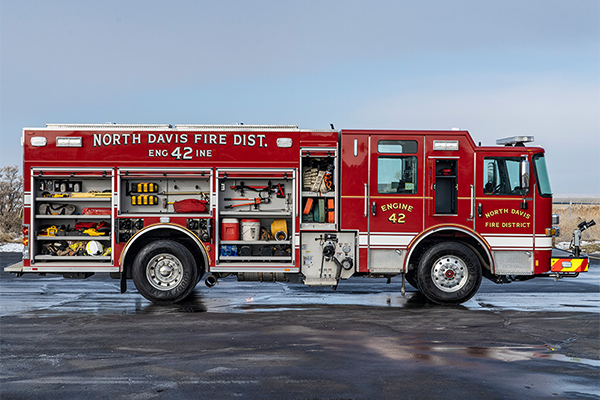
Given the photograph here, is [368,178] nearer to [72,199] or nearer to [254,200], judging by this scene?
[254,200]

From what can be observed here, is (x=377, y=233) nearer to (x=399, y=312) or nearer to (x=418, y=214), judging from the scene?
(x=418, y=214)

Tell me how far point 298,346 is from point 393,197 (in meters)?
4.31

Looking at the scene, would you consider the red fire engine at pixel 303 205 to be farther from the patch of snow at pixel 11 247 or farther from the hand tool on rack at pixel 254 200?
the patch of snow at pixel 11 247

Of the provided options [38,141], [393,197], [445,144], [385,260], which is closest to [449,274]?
[385,260]

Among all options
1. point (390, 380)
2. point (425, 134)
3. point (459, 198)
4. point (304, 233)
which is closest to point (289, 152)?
point (304, 233)

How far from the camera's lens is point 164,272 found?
1130 cm

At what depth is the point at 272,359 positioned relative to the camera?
23.6 feet

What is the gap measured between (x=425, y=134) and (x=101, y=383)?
24.0 ft

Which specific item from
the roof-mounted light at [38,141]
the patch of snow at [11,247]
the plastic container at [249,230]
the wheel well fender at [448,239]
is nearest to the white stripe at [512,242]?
the wheel well fender at [448,239]

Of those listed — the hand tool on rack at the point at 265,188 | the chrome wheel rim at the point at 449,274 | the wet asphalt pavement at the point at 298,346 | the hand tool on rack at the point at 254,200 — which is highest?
the hand tool on rack at the point at 265,188

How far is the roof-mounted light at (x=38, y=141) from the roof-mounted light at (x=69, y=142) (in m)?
0.23

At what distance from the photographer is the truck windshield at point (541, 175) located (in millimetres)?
11422

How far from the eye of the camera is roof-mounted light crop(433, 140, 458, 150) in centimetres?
1138

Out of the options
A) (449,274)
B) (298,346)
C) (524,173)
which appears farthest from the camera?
(449,274)
